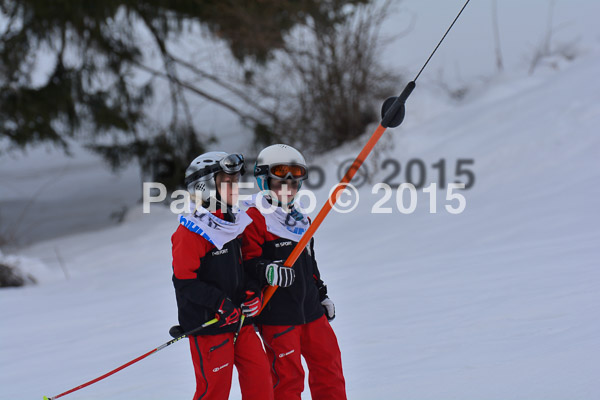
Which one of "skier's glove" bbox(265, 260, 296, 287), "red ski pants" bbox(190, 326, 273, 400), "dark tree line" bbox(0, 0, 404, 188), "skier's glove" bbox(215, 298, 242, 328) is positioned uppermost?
"dark tree line" bbox(0, 0, 404, 188)

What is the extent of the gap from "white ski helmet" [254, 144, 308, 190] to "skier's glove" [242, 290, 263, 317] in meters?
0.48

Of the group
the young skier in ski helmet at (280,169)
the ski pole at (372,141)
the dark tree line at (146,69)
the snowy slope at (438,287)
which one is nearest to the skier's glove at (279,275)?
the ski pole at (372,141)

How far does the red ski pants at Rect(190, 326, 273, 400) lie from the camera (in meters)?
2.48

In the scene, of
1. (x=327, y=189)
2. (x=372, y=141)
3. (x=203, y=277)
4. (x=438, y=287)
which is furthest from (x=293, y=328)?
(x=327, y=189)

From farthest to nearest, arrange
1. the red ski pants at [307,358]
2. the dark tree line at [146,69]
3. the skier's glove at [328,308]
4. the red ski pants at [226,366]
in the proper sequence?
1. the dark tree line at [146,69]
2. the skier's glove at [328,308]
3. the red ski pants at [307,358]
4. the red ski pants at [226,366]

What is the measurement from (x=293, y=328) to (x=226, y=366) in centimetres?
31

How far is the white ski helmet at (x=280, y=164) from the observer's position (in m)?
2.62

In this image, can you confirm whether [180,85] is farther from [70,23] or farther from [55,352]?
[55,352]

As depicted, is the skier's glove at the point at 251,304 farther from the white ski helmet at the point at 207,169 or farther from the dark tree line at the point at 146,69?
the dark tree line at the point at 146,69

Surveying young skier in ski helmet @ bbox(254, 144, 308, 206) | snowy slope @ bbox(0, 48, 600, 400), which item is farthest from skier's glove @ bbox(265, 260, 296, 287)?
snowy slope @ bbox(0, 48, 600, 400)

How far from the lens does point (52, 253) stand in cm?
977

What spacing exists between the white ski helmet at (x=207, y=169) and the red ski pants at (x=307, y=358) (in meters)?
0.63

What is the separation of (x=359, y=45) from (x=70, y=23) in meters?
4.55

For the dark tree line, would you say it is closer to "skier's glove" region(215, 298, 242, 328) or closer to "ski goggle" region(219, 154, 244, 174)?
"ski goggle" region(219, 154, 244, 174)
